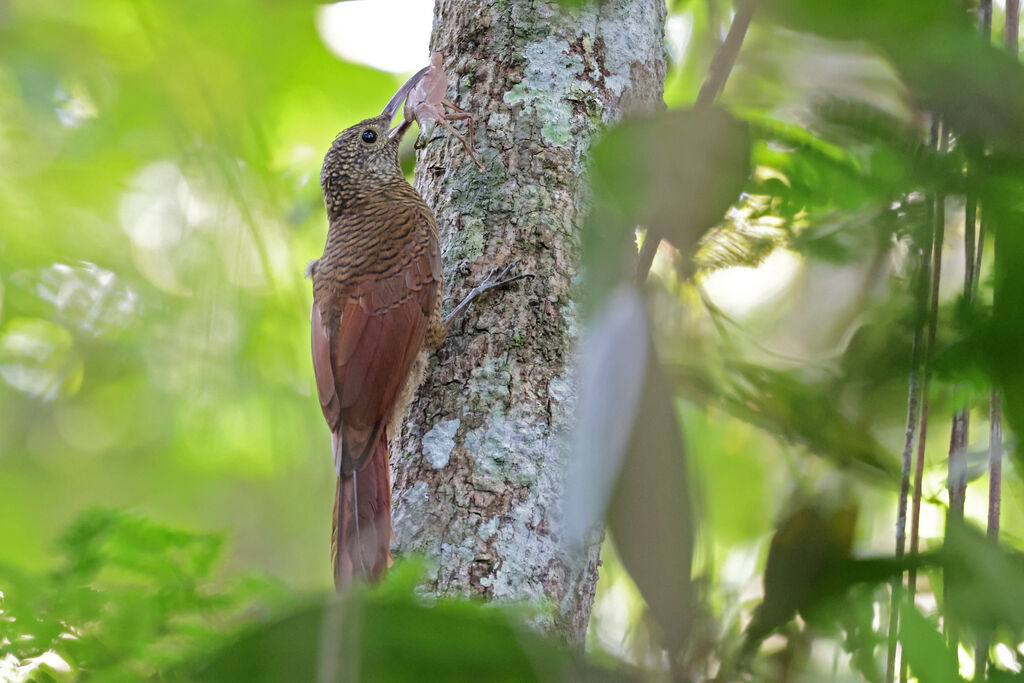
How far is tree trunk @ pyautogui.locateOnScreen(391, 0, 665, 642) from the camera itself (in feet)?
4.45

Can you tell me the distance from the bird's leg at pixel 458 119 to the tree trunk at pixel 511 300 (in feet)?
0.06

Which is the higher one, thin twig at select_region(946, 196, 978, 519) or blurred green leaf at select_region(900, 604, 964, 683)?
thin twig at select_region(946, 196, 978, 519)

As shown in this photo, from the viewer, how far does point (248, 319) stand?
0.56 metres

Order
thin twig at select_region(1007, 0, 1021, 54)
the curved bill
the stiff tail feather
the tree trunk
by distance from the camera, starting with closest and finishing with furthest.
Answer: thin twig at select_region(1007, 0, 1021, 54) < the tree trunk < the stiff tail feather < the curved bill

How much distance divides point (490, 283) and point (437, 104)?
518 millimetres

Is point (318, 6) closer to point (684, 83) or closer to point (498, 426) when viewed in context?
point (684, 83)

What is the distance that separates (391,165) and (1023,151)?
261cm

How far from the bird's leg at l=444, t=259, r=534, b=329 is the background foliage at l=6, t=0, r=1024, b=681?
1104 mm

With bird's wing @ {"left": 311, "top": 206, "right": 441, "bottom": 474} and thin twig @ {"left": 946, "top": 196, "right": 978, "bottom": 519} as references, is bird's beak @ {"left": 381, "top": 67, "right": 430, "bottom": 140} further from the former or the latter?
thin twig @ {"left": 946, "top": 196, "right": 978, "bottom": 519}

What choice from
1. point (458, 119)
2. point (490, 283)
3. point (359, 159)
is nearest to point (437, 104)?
point (458, 119)

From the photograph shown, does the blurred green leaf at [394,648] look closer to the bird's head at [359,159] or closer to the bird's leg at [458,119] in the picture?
the bird's leg at [458,119]

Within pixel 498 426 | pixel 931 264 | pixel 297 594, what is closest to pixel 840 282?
pixel 931 264

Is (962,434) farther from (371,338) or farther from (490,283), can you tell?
(371,338)

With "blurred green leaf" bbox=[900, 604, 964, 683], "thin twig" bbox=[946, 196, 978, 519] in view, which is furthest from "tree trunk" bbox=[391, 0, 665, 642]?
"blurred green leaf" bbox=[900, 604, 964, 683]
